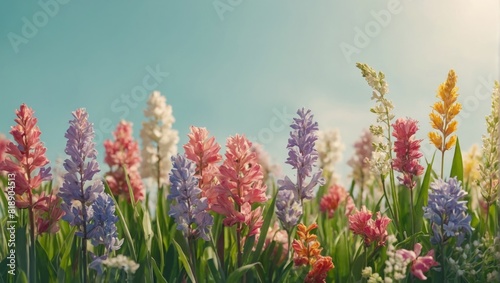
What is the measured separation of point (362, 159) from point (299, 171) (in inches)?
193

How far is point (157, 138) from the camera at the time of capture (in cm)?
729

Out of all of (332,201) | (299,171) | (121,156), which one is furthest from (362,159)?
(299,171)

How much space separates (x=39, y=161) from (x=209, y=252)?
3.64ft

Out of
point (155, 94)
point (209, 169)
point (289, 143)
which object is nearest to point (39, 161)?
point (209, 169)

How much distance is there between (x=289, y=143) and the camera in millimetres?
2830

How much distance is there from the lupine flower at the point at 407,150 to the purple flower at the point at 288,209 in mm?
631

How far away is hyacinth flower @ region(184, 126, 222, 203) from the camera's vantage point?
2781mm

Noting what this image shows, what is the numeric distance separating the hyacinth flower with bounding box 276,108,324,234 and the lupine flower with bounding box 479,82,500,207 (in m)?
0.89

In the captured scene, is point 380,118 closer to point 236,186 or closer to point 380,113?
point 380,113

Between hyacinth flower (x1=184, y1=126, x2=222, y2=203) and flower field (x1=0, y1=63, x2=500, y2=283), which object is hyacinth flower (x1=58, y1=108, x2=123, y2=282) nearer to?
flower field (x1=0, y1=63, x2=500, y2=283)

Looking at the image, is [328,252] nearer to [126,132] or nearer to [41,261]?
[41,261]

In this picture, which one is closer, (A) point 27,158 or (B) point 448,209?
(B) point 448,209

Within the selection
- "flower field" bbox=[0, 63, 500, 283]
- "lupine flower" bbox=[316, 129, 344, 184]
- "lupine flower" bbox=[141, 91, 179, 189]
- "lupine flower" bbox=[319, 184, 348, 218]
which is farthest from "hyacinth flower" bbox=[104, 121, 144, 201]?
"lupine flower" bbox=[316, 129, 344, 184]

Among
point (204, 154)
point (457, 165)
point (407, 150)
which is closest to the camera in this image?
point (204, 154)
